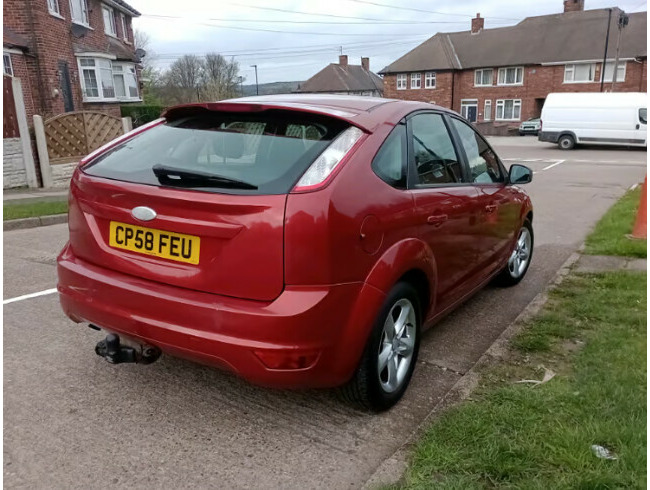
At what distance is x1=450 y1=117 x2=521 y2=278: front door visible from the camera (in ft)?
13.0

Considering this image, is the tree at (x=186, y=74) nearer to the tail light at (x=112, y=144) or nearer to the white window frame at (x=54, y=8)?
the white window frame at (x=54, y=8)

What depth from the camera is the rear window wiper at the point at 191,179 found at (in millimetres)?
2498

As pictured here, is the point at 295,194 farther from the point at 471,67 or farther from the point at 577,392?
the point at 471,67

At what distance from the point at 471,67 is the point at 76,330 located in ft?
163

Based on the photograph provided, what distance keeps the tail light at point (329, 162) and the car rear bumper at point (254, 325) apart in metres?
0.47

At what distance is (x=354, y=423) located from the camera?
2.87m

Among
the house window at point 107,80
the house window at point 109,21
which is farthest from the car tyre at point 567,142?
the house window at point 109,21

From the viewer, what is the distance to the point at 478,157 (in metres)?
4.18

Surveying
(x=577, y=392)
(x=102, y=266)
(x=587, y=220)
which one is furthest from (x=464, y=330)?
(x=587, y=220)

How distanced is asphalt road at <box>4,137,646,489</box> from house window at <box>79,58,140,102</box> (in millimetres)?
23324

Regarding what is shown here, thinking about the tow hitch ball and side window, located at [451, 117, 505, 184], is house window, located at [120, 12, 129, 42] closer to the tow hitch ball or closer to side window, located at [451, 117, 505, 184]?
side window, located at [451, 117, 505, 184]

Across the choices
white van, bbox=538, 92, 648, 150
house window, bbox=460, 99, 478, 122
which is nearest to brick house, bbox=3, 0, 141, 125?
white van, bbox=538, 92, 648, 150

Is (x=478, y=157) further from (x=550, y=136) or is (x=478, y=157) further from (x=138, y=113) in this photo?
(x=138, y=113)

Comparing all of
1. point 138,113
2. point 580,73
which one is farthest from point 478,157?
point 580,73
